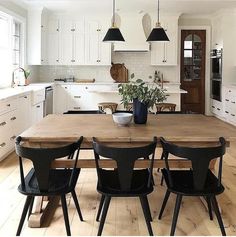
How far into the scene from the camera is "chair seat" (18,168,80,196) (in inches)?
99.9

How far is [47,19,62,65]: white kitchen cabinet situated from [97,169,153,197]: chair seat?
6156 millimetres

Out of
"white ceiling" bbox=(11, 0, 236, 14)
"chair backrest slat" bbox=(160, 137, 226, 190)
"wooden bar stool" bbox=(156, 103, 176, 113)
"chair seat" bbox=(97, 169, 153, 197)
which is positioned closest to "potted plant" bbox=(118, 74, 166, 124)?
"chair seat" bbox=(97, 169, 153, 197)

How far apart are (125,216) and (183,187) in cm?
68

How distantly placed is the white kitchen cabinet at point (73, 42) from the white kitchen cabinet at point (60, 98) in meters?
0.68

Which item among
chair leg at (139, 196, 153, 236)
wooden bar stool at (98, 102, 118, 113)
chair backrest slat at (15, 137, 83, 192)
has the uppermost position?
wooden bar stool at (98, 102, 118, 113)

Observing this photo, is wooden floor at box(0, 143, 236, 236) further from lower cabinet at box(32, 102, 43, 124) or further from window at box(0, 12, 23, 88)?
window at box(0, 12, 23, 88)

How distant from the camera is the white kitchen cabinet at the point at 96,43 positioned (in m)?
8.53

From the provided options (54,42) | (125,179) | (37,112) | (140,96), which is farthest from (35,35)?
(125,179)

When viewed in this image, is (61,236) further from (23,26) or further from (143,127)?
(23,26)

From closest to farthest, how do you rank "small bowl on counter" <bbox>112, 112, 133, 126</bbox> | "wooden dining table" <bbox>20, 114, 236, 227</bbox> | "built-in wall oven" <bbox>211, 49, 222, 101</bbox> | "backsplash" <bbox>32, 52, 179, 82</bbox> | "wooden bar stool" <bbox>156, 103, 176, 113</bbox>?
1. "wooden dining table" <bbox>20, 114, 236, 227</bbox>
2. "small bowl on counter" <bbox>112, 112, 133, 126</bbox>
3. "wooden bar stool" <bbox>156, 103, 176, 113</bbox>
4. "built-in wall oven" <bbox>211, 49, 222, 101</bbox>
5. "backsplash" <bbox>32, 52, 179, 82</bbox>

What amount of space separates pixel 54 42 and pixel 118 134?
627 cm

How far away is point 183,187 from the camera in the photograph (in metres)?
2.67

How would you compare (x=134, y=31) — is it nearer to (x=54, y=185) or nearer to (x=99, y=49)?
(x=99, y=49)

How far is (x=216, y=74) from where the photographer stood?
850cm
